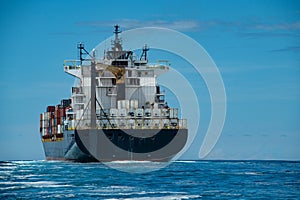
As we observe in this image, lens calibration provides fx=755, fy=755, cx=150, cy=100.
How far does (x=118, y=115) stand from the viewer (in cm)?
9125

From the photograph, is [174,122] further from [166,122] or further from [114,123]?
[114,123]

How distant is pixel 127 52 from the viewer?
104562 mm

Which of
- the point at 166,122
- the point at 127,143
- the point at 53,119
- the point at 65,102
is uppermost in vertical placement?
the point at 65,102

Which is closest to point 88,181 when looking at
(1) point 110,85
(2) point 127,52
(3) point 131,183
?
(3) point 131,183

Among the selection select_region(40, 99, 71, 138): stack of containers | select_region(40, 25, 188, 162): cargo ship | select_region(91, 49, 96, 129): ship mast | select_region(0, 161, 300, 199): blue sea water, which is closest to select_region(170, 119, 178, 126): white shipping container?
select_region(40, 25, 188, 162): cargo ship

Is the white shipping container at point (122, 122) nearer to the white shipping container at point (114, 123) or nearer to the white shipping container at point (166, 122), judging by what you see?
the white shipping container at point (114, 123)

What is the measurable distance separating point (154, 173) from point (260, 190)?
19.8 m

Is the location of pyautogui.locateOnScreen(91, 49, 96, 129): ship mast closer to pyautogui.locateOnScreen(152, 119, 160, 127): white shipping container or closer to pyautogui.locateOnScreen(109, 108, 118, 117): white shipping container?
pyautogui.locateOnScreen(109, 108, 118, 117): white shipping container

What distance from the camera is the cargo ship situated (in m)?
87.7

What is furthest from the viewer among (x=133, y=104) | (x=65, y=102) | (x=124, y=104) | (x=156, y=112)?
(x=65, y=102)

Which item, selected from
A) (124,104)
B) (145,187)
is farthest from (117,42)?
(145,187)

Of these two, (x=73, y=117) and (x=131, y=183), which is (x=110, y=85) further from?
(x=131, y=183)

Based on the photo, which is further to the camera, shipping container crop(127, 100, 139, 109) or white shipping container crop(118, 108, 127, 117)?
shipping container crop(127, 100, 139, 109)

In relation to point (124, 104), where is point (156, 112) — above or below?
below
